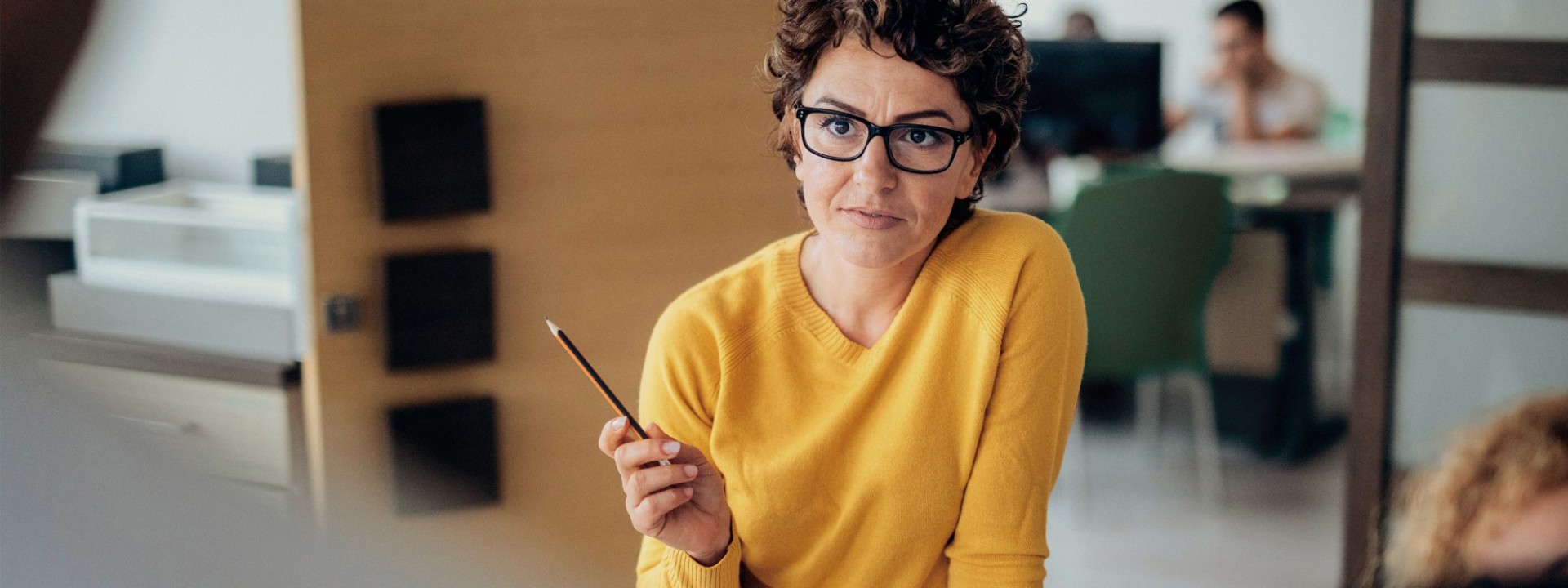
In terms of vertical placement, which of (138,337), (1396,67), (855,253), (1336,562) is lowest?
(1336,562)

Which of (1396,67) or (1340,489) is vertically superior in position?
(1396,67)

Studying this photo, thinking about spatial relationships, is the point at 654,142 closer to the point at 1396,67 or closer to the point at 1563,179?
the point at 1396,67

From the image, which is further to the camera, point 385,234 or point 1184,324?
point 1184,324

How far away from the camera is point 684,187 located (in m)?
2.10

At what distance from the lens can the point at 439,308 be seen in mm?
1977

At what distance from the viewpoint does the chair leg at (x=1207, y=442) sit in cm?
347

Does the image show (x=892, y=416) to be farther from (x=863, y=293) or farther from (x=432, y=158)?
(x=432, y=158)

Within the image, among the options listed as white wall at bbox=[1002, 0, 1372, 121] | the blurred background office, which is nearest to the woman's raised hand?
the blurred background office

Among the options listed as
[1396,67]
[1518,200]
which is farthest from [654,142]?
[1518,200]

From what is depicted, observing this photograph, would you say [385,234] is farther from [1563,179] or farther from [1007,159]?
[1563,179]

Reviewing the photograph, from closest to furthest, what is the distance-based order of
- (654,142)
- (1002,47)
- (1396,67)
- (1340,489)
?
1. (1002,47)
2. (654,142)
3. (1396,67)
4. (1340,489)

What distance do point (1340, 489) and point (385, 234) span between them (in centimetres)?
260

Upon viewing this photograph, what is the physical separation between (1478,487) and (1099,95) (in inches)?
107

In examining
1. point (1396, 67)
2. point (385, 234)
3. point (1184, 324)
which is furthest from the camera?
point (1184, 324)
